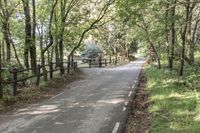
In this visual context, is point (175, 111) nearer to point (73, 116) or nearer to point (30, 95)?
point (73, 116)

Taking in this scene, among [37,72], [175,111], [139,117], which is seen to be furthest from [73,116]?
[37,72]

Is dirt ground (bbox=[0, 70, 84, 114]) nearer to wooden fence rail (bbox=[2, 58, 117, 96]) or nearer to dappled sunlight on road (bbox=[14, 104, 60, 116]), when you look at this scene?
wooden fence rail (bbox=[2, 58, 117, 96])

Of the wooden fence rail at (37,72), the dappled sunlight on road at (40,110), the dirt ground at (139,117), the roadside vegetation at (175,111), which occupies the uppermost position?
the wooden fence rail at (37,72)

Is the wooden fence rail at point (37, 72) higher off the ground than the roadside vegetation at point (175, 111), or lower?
higher

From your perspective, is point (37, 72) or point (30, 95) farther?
point (37, 72)

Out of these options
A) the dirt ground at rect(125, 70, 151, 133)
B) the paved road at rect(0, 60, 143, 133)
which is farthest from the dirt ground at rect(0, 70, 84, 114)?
the dirt ground at rect(125, 70, 151, 133)

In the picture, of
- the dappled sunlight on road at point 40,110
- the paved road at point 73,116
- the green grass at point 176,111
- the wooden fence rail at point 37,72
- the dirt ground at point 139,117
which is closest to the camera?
the green grass at point 176,111

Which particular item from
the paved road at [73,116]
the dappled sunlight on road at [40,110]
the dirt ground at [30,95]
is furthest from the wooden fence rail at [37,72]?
the dappled sunlight on road at [40,110]

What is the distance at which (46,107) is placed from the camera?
13516mm

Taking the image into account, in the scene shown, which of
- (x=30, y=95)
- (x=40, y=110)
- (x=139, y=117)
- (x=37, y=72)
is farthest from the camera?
(x=37, y=72)

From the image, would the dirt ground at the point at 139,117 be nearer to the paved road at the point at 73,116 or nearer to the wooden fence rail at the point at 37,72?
the paved road at the point at 73,116

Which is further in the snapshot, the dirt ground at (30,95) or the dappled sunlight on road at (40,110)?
the dirt ground at (30,95)

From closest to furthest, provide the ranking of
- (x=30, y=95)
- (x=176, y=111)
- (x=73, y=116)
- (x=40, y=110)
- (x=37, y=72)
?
(x=176, y=111) < (x=73, y=116) < (x=40, y=110) < (x=30, y=95) < (x=37, y=72)

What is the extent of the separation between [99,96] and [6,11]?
11.1 metres
